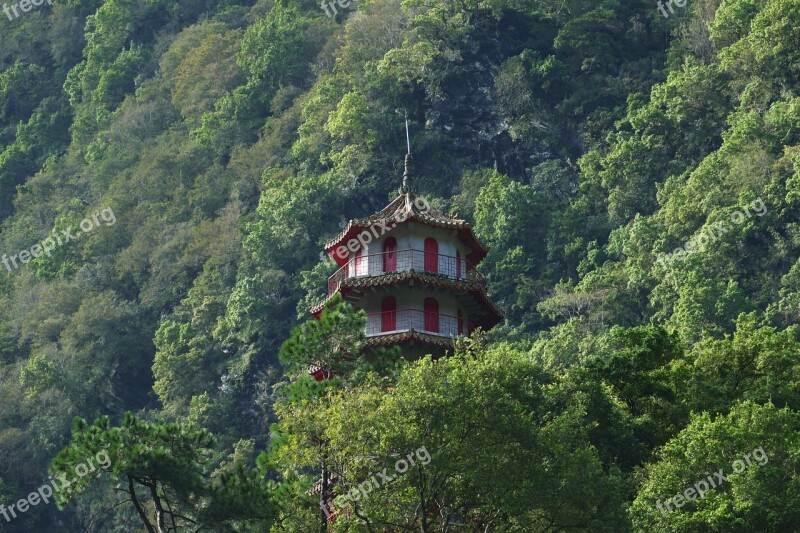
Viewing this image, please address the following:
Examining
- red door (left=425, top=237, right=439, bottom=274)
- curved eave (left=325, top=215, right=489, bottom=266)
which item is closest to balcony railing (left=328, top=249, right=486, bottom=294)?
red door (left=425, top=237, right=439, bottom=274)

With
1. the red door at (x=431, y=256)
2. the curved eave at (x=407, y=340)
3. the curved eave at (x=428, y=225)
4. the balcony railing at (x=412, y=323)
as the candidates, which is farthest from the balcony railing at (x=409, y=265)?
the curved eave at (x=407, y=340)

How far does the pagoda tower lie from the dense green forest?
8.12 ft

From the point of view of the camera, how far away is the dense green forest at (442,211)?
50625 mm

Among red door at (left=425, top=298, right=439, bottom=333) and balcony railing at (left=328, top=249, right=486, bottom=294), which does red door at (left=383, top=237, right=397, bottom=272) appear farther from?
red door at (left=425, top=298, right=439, bottom=333)

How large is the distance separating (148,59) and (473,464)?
10840 cm

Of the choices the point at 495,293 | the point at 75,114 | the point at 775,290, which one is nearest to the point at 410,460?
the point at 775,290

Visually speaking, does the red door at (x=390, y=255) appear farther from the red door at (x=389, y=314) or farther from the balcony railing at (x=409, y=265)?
the red door at (x=389, y=314)

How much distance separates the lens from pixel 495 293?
104m

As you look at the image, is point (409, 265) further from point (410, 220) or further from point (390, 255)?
point (410, 220)

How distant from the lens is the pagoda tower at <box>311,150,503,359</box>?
62.2 m

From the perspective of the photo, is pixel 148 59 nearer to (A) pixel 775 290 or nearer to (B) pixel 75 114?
(B) pixel 75 114

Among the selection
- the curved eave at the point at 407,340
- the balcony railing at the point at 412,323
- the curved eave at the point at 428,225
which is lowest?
the curved eave at the point at 407,340

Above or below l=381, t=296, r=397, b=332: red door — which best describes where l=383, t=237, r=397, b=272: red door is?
above

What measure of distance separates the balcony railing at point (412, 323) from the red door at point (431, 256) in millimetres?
1594
